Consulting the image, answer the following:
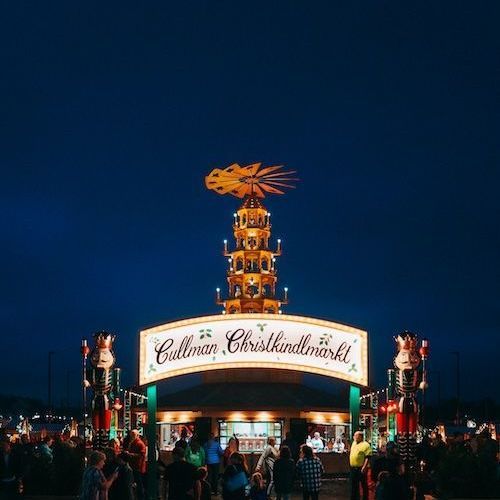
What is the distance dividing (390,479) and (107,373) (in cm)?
1062

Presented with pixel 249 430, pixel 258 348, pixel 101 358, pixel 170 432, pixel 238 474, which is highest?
pixel 258 348

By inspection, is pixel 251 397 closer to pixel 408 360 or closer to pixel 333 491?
pixel 333 491

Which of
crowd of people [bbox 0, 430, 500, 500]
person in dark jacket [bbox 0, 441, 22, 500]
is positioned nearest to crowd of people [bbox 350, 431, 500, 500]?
crowd of people [bbox 0, 430, 500, 500]

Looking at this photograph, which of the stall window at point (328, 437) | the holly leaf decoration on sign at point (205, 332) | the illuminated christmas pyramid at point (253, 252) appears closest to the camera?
the holly leaf decoration on sign at point (205, 332)

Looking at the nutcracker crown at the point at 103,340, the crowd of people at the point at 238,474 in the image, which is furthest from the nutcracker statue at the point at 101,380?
the crowd of people at the point at 238,474

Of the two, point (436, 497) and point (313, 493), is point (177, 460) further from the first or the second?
point (436, 497)

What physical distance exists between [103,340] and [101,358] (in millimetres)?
414

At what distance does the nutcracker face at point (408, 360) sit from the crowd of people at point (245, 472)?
1.76 metres

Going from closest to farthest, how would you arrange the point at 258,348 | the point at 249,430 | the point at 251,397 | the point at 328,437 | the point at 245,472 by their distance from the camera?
the point at 245,472
the point at 258,348
the point at 249,430
the point at 251,397
the point at 328,437

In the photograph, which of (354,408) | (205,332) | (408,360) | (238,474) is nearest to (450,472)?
(408,360)

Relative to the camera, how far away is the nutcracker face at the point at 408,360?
22828mm

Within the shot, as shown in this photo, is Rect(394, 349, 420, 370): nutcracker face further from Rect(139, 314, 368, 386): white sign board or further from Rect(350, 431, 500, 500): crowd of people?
Rect(350, 431, 500, 500): crowd of people

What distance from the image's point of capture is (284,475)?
18.3m

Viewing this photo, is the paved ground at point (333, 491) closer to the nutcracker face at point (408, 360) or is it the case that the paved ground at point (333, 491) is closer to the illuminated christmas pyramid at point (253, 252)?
the nutcracker face at point (408, 360)
